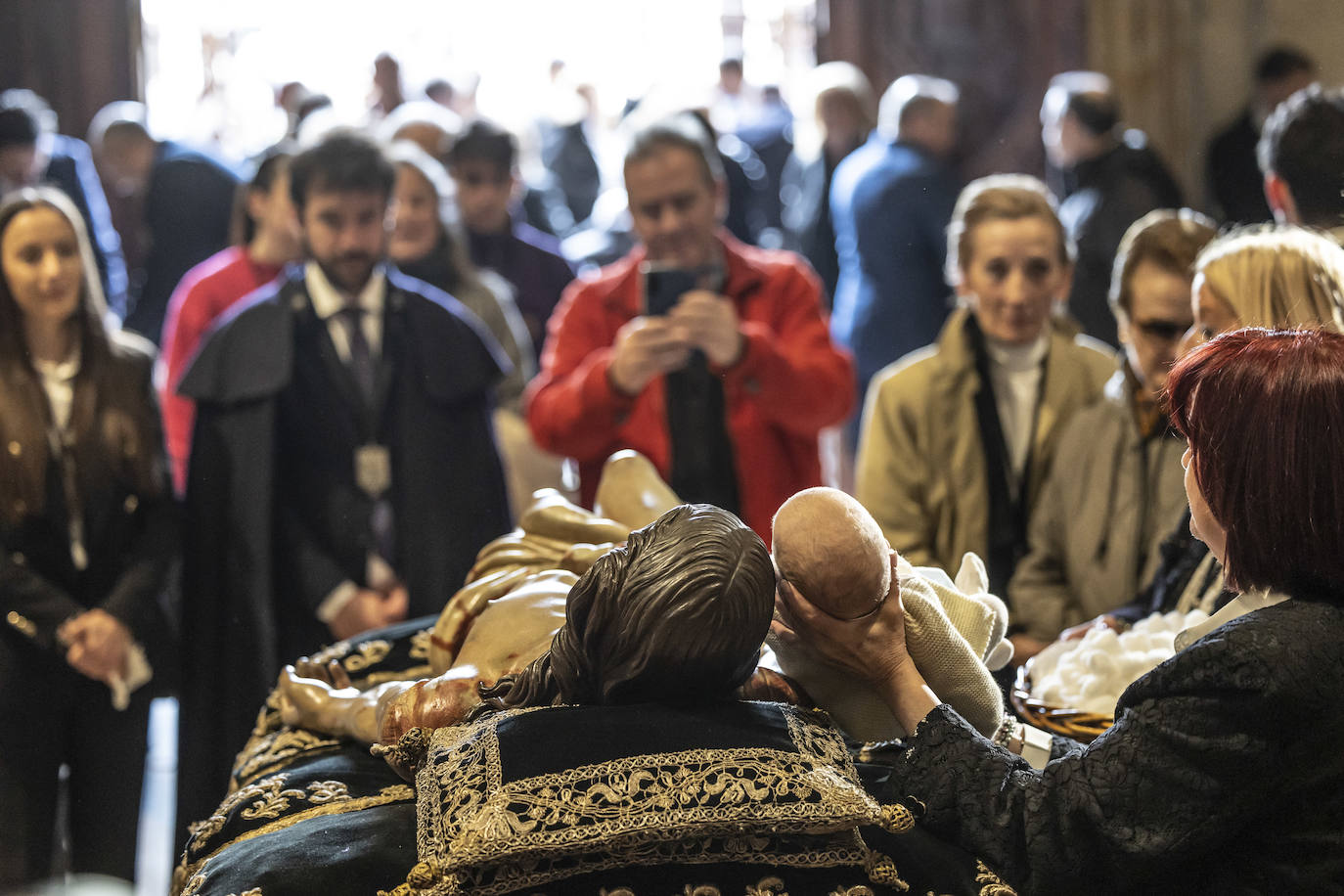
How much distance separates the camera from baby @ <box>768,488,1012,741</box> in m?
1.88

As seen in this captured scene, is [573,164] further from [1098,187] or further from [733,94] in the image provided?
[1098,187]

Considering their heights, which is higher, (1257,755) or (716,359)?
(716,359)

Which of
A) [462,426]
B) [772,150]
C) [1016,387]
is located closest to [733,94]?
[772,150]

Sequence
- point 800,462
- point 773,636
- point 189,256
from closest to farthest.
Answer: point 773,636 < point 800,462 < point 189,256

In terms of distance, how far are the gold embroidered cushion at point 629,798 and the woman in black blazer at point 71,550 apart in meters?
1.72

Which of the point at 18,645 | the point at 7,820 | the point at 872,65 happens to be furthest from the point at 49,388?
the point at 872,65

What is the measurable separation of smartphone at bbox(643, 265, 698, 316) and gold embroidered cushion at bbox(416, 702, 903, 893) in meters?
1.77

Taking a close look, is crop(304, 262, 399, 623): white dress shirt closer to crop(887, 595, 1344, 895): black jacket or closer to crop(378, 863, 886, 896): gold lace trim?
crop(378, 863, 886, 896): gold lace trim

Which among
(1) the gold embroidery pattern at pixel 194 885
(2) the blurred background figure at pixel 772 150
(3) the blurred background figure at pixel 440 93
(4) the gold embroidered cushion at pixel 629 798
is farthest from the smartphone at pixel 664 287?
(3) the blurred background figure at pixel 440 93

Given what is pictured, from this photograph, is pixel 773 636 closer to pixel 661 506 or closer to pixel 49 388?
pixel 661 506

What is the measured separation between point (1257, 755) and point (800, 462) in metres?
2.17

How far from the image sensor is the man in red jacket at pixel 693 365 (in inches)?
138

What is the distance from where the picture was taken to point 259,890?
1808mm

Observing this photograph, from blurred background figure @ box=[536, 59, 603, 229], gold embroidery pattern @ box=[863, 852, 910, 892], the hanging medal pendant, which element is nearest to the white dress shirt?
the hanging medal pendant
